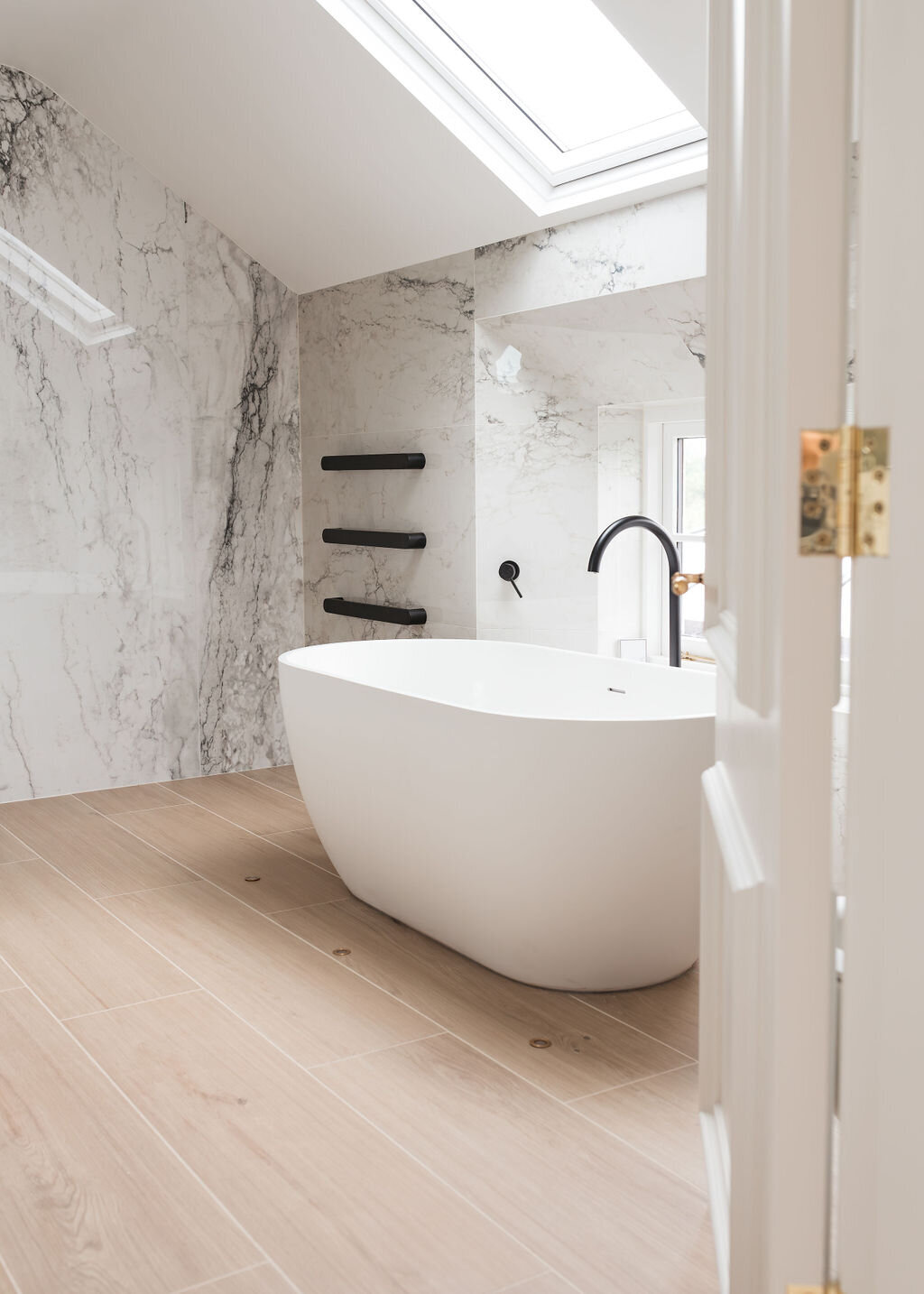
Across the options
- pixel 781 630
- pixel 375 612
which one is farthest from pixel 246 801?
pixel 781 630

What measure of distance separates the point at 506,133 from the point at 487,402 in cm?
86

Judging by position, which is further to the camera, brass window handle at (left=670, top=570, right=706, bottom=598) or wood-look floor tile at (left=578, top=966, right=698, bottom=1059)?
wood-look floor tile at (left=578, top=966, right=698, bottom=1059)

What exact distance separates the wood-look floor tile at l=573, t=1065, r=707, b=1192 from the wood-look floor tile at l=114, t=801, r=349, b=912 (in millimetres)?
1303

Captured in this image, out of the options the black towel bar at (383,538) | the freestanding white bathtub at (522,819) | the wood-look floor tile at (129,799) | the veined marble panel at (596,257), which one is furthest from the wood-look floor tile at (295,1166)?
the veined marble panel at (596,257)

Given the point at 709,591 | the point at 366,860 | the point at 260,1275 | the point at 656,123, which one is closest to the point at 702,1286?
the point at 260,1275

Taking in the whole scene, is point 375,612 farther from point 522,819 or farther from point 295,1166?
point 295,1166

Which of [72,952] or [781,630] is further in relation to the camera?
[72,952]

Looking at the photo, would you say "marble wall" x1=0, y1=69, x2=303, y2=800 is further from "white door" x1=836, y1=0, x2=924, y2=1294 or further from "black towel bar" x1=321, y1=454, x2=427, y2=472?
"white door" x1=836, y1=0, x2=924, y2=1294

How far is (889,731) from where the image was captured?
2.52 ft

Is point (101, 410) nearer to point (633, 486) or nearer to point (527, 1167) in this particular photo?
point (633, 486)

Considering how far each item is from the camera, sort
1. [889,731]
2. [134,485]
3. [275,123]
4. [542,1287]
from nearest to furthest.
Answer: [889,731] < [542,1287] < [275,123] < [134,485]

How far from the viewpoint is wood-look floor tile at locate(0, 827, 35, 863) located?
3740 millimetres

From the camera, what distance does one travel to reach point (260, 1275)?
1730mm

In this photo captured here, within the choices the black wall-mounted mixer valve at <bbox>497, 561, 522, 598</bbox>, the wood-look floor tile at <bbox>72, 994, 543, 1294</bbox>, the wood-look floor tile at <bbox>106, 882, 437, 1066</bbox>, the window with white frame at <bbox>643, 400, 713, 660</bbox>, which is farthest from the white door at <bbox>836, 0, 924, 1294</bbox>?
the black wall-mounted mixer valve at <bbox>497, 561, 522, 598</bbox>
